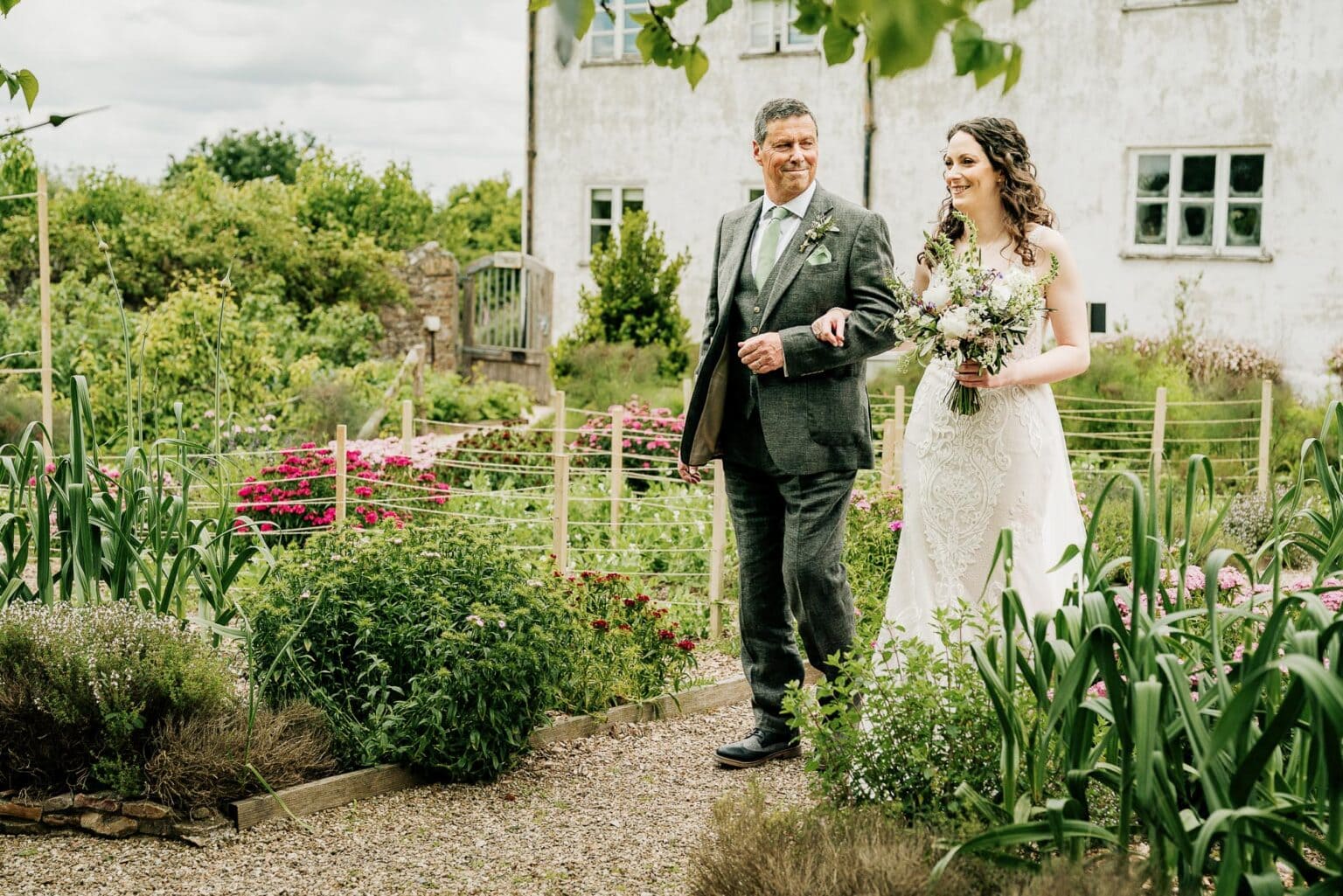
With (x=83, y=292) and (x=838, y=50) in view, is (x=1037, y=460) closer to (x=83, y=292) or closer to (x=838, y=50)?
(x=838, y=50)

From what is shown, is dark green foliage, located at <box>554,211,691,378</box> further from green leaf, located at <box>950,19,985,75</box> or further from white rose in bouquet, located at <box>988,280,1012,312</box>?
green leaf, located at <box>950,19,985,75</box>

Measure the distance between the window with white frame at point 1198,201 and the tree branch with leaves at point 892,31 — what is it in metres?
13.5

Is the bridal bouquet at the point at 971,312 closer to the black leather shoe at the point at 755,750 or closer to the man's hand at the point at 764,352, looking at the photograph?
the man's hand at the point at 764,352

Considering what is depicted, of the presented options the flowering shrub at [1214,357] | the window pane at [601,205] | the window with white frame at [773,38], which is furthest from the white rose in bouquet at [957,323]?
the window pane at [601,205]

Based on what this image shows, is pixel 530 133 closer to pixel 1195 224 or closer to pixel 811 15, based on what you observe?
pixel 1195 224

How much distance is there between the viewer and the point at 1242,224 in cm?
1504

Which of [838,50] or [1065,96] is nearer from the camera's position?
[838,50]

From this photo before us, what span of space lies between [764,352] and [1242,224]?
40.9 ft

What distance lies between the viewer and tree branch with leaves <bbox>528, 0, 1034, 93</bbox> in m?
1.66

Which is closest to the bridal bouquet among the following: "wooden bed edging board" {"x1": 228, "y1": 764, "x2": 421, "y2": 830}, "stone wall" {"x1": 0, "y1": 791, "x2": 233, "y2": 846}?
"wooden bed edging board" {"x1": 228, "y1": 764, "x2": 421, "y2": 830}

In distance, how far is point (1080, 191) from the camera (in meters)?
15.7

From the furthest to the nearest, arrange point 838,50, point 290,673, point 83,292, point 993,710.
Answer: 1. point 83,292
2. point 290,673
3. point 993,710
4. point 838,50

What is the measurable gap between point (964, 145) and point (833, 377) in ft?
2.71

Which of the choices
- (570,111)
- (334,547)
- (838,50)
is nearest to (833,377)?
(334,547)
